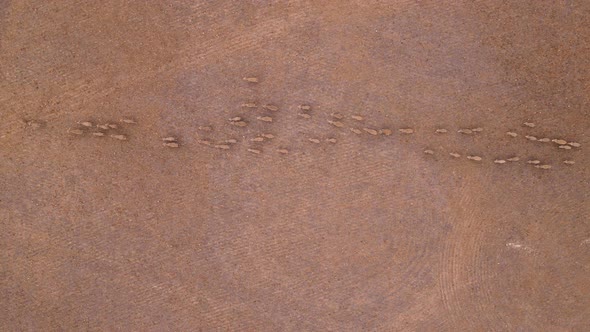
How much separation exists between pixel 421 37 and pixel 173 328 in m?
2.96

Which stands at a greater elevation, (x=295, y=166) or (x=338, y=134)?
(x=338, y=134)

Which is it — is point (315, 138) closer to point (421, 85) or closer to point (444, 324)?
point (421, 85)

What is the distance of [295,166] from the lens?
3.45m

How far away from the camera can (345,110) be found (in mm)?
3414

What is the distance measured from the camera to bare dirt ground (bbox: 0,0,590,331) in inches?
133

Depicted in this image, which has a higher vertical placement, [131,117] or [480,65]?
[480,65]

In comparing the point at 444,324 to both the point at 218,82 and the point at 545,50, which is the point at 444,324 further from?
the point at 218,82

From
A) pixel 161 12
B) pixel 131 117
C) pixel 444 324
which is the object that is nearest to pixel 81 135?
pixel 131 117

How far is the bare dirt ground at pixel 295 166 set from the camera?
3.38 m

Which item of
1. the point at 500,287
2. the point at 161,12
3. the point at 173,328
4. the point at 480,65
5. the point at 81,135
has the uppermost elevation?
the point at 161,12

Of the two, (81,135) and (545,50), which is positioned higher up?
(545,50)

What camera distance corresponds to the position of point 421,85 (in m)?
3.39

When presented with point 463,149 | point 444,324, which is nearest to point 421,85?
point 463,149

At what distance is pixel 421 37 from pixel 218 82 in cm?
158
